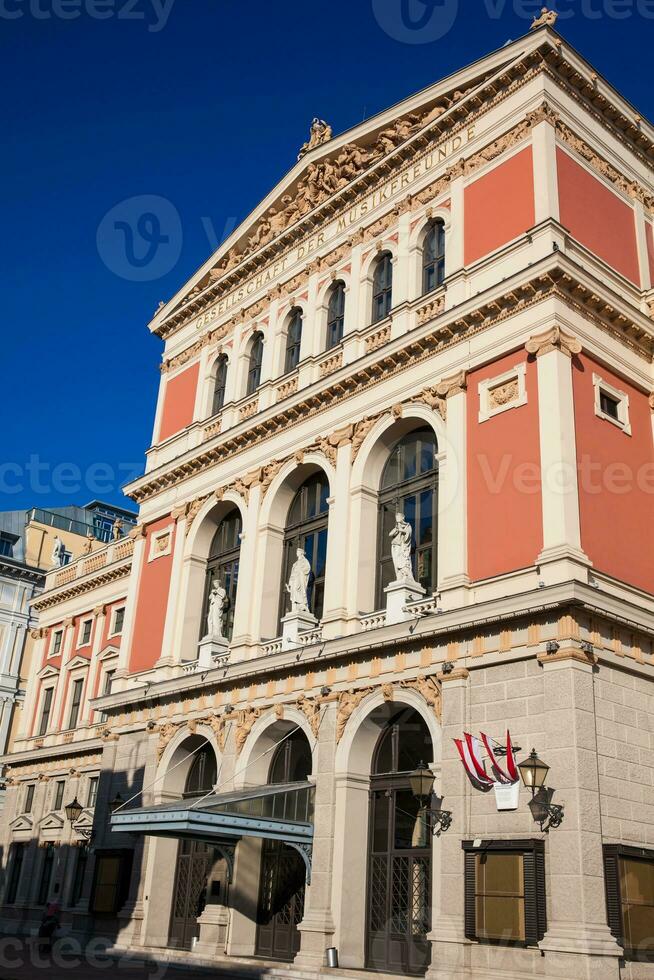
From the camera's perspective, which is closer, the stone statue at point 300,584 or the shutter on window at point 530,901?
the shutter on window at point 530,901

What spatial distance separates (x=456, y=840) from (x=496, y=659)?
11.8ft

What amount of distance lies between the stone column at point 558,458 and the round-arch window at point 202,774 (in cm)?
1276

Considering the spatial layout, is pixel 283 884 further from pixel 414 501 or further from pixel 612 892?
pixel 414 501


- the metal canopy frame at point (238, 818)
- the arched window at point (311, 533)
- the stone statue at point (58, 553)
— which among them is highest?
the stone statue at point (58, 553)

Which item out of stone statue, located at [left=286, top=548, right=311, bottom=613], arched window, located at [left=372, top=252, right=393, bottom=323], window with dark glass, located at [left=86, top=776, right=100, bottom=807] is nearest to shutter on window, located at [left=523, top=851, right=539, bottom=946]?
stone statue, located at [left=286, top=548, right=311, bottom=613]

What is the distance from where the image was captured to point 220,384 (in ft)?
113

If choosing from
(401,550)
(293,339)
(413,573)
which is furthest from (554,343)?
(293,339)

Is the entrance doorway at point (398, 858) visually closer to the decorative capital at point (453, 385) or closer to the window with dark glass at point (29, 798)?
the decorative capital at point (453, 385)

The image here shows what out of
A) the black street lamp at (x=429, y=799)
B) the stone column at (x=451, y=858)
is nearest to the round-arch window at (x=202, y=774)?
the black street lamp at (x=429, y=799)

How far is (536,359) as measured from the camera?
2167 cm

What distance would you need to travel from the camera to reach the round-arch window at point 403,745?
71.4 feet

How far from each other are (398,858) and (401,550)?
6.88m

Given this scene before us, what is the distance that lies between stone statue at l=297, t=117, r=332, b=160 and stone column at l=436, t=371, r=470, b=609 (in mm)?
12738

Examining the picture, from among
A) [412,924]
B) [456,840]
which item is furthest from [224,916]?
[456,840]
